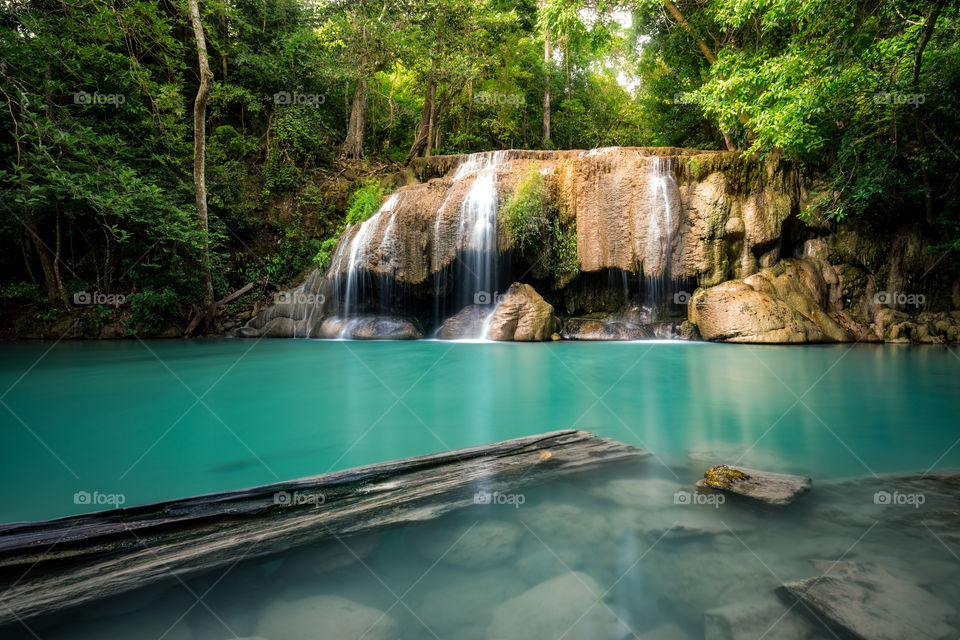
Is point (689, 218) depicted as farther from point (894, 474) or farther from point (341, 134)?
point (341, 134)

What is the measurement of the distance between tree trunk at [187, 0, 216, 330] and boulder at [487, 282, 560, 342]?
766cm

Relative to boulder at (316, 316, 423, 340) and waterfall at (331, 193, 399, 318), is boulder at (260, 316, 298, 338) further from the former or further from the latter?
waterfall at (331, 193, 399, 318)

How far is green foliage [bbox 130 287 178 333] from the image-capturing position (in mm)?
10977

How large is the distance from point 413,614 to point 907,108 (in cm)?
1309

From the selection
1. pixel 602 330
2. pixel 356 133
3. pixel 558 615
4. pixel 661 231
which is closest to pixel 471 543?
pixel 558 615

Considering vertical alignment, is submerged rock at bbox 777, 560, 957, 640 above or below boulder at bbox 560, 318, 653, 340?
above

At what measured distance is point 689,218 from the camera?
1089cm

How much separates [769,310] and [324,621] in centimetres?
1056

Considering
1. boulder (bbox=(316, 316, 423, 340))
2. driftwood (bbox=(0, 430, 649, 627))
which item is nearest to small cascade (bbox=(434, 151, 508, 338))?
boulder (bbox=(316, 316, 423, 340))

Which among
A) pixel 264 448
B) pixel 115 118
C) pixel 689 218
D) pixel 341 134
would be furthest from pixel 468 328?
pixel 341 134

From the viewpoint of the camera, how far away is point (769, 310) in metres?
9.23

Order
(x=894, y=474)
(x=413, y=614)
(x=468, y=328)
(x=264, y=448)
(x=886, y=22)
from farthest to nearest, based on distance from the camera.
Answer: (x=468, y=328) < (x=886, y=22) < (x=264, y=448) < (x=894, y=474) < (x=413, y=614)

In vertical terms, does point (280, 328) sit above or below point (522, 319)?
below

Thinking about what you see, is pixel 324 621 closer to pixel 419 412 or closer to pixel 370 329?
pixel 419 412
